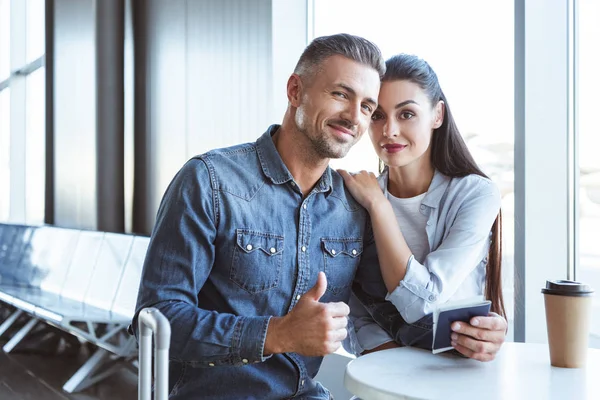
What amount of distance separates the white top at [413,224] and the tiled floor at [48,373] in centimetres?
249

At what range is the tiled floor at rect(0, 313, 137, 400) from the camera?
13.1ft

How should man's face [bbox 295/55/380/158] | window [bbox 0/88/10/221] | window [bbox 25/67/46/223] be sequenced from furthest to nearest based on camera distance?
window [bbox 0/88/10/221]
window [bbox 25/67/46/223]
man's face [bbox 295/55/380/158]

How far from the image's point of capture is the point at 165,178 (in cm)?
540

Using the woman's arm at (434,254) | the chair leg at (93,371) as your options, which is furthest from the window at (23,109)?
the woman's arm at (434,254)

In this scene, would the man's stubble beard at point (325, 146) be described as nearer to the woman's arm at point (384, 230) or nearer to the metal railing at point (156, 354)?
the woman's arm at point (384, 230)

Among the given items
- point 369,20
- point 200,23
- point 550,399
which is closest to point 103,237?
point 200,23

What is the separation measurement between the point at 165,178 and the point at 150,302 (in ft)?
12.6

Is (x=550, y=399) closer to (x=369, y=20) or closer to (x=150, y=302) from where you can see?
(x=150, y=302)

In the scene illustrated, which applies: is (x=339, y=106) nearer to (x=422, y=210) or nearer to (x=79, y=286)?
(x=422, y=210)

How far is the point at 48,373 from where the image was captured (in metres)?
4.55

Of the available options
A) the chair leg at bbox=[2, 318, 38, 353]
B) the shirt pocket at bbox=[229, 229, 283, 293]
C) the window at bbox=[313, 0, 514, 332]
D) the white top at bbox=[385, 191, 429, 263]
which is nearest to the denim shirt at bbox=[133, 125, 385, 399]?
the shirt pocket at bbox=[229, 229, 283, 293]

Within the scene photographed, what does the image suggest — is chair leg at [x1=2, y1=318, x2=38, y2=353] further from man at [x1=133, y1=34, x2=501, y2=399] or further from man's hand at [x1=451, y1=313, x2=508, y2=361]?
man's hand at [x1=451, y1=313, x2=508, y2=361]

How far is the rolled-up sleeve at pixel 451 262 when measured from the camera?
181 centimetres

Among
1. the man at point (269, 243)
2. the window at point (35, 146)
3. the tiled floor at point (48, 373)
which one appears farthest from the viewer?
the window at point (35, 146)
